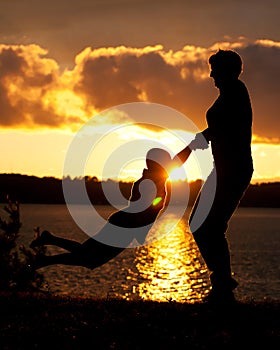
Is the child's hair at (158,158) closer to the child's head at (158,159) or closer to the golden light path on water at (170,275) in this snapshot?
the child's head at (158,159)

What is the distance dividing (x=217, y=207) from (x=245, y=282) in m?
74.0

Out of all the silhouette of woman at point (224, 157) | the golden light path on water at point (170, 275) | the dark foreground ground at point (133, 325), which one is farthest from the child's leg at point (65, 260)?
the golden light path on water at point (170, 275)

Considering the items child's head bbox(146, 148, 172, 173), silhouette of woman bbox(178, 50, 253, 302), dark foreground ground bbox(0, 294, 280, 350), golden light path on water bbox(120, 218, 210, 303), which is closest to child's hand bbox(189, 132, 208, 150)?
silhouette of woman bbox(178, 50, 253, 302)

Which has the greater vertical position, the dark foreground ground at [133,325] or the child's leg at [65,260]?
the child's leg at [65,260]

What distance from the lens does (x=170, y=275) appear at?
9756cm

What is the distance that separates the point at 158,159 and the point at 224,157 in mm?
992

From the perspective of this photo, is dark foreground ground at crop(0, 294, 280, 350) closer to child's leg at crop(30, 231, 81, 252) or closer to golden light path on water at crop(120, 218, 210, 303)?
child's leg at crop(30, 231, 81, 252)

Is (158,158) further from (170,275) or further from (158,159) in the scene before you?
(170,275)

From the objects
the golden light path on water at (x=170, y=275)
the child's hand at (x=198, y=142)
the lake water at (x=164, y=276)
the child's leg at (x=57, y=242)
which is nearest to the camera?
the child's leg at (x=57, y=242)

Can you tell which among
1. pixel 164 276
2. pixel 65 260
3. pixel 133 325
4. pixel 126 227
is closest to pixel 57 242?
pixel 65 260

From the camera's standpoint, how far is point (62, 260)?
27.9 feet

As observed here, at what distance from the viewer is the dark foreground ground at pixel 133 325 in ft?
25.9

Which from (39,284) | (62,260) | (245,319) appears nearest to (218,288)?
(245,319)

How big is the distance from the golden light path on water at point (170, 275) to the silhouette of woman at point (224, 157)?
4451 cm
